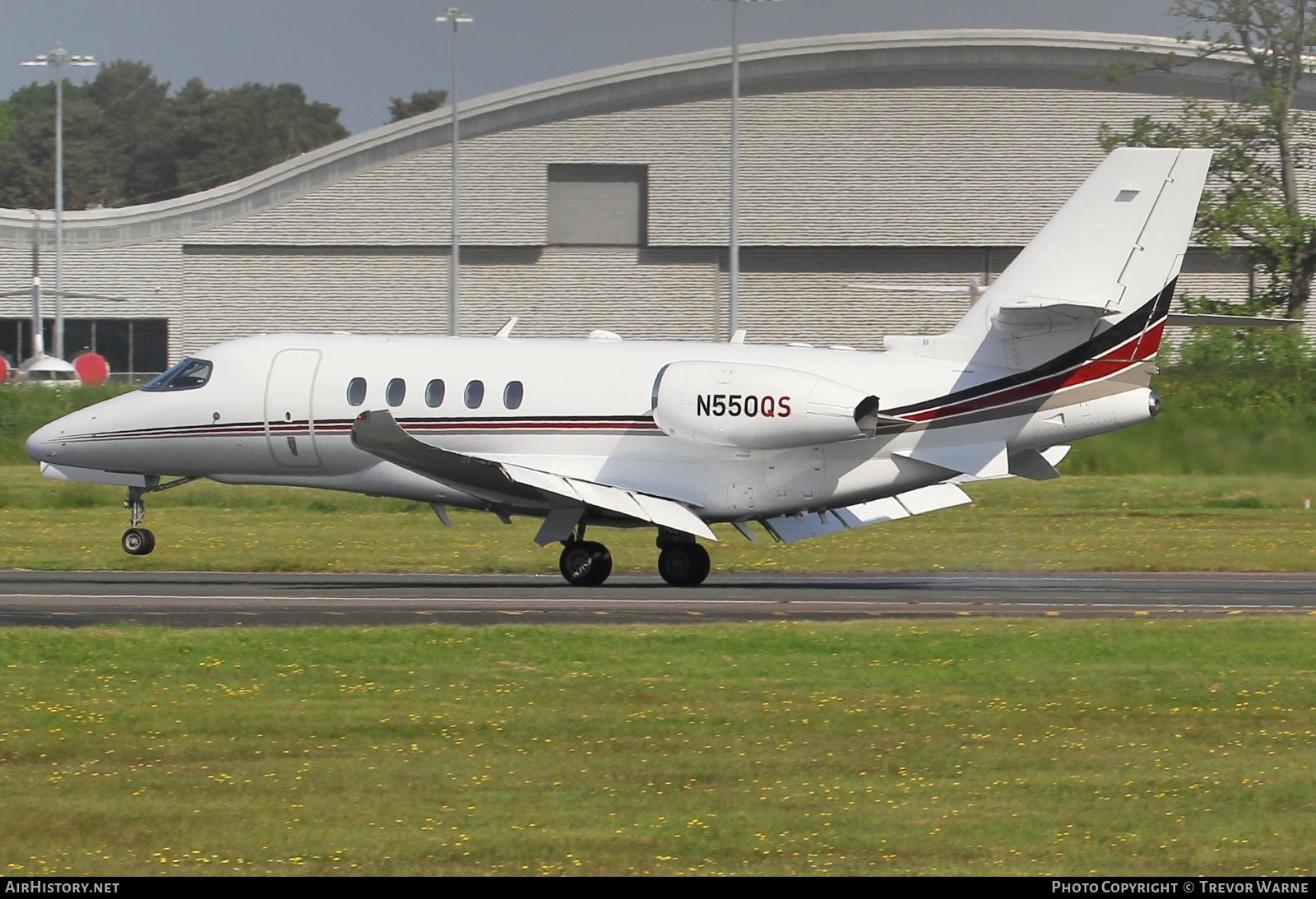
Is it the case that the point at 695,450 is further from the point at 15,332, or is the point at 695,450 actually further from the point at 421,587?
the point at 15,332

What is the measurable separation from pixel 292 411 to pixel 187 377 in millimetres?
1991

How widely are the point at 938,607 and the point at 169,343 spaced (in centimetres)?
5290

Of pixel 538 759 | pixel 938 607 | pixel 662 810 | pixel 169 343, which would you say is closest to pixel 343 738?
pixel 538 759

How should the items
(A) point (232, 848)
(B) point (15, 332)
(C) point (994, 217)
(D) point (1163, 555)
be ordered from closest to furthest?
1. (A) point (232, 848)
2. (D) point (1163, 555)
3. (C) point (994, 217)
4. (B) point (15, 332)

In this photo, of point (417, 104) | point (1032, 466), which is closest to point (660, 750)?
point (1032, 466)

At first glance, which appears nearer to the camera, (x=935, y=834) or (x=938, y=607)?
(x=935, y=834)

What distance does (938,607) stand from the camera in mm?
20562

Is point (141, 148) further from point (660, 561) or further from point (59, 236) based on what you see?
point (660, 561)

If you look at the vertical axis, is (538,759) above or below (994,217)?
below

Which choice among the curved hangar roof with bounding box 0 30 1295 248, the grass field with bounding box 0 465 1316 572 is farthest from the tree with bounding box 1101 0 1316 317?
the grass field with bounding box 0 465 1316 572

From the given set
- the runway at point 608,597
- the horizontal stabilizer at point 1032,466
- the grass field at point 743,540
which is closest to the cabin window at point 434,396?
the runway at point 608,597

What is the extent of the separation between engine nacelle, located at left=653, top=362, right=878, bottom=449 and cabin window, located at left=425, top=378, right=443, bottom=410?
2.87 meters

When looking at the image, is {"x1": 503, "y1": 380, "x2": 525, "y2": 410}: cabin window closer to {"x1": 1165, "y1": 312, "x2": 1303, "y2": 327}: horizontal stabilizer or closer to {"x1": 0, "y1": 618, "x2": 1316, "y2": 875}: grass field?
{"x1": 0, "y1": 618, "x2": 1316, "y2": 875}: grass field

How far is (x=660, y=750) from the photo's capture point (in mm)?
11914
